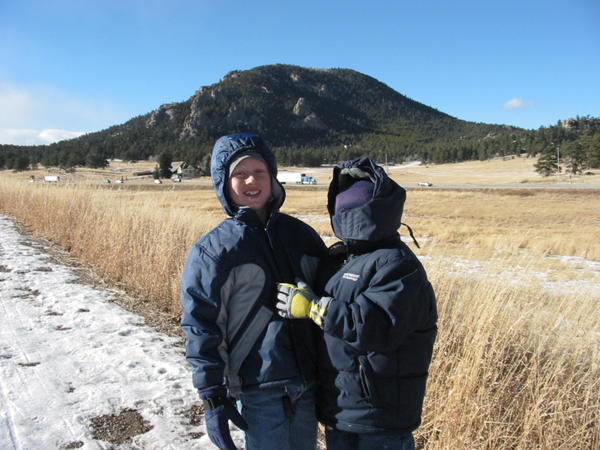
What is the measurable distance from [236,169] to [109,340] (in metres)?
2.51

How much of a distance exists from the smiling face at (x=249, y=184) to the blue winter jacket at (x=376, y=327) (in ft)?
1.30

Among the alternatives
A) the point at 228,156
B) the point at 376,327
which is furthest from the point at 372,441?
the point at 228,156

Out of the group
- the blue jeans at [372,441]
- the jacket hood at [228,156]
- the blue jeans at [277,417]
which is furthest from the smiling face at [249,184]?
the blue jeans at [372,441]

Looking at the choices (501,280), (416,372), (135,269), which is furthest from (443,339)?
(135,269)

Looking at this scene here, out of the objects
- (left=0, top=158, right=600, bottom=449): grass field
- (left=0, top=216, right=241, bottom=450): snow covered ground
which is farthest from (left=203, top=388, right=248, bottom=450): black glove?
(left=0, top=158, right=600, bottom=449): grass field

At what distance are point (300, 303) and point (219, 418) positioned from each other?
1.61 feet

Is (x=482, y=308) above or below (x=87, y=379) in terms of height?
above

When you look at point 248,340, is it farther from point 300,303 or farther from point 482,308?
point 482,308

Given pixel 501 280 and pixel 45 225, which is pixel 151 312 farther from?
pixel 45 225

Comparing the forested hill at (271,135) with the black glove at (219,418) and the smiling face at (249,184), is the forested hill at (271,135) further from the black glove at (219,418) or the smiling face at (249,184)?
the black glove at (219,418)

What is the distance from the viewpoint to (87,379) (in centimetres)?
299

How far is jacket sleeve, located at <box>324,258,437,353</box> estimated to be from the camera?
4.67 feet

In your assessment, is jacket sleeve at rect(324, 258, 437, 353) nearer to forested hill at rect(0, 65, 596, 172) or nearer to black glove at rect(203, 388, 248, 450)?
black glove at rect(203, 388, 248, 450)

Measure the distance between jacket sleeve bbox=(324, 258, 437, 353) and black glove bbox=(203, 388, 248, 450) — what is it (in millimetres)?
476
